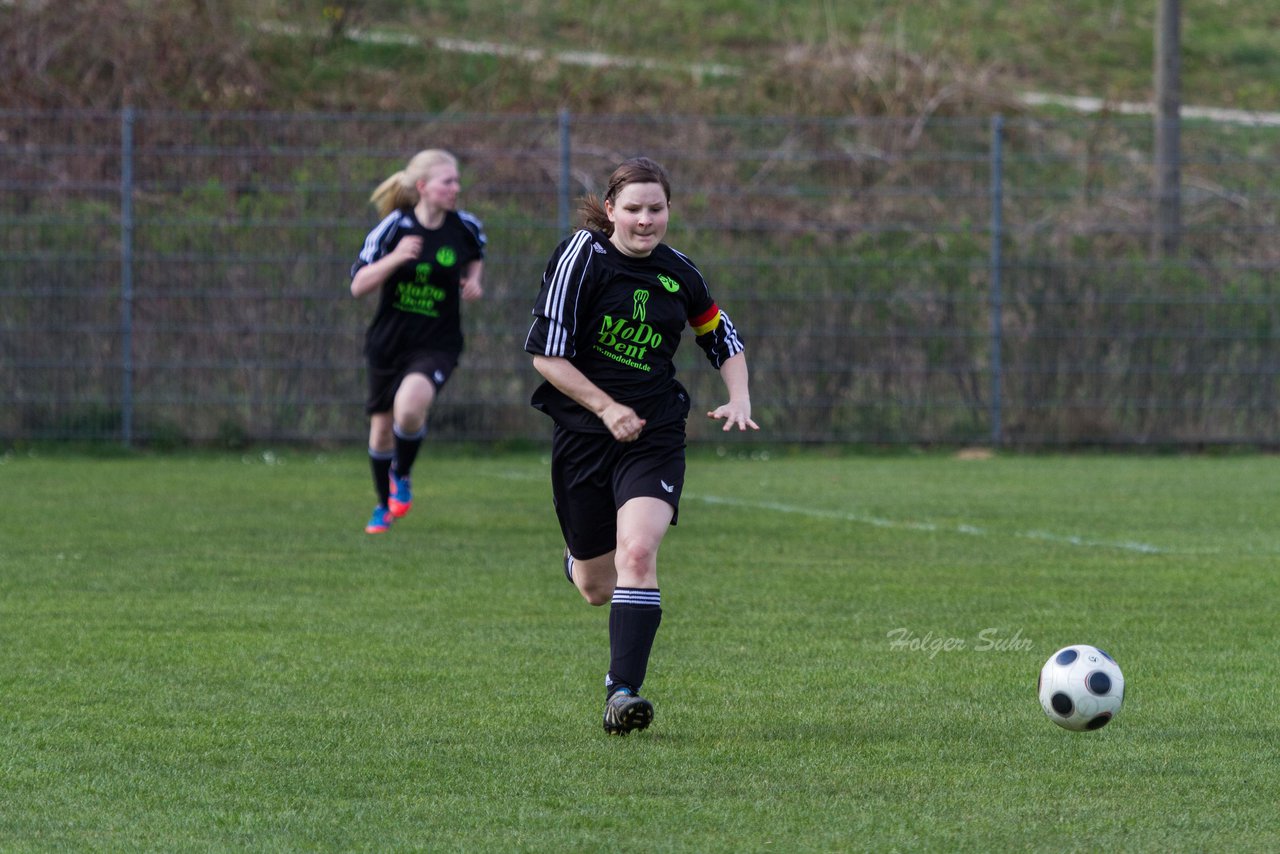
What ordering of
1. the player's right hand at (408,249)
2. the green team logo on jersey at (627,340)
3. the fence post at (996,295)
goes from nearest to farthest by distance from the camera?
the green team logo on jersey at (627,340) → the player's right hand at (408,249) → the fence post at (996,295)

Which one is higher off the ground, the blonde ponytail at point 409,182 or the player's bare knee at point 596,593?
the blonde ponytail at point 409,182

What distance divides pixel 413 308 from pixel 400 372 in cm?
39

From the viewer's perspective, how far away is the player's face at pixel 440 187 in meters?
10.2

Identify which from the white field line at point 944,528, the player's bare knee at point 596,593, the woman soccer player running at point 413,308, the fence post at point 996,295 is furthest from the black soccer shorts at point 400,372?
the fence post at point 996,295

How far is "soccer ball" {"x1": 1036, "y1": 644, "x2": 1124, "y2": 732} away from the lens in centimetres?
484

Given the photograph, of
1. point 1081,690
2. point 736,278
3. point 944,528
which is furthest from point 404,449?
point 1081,690

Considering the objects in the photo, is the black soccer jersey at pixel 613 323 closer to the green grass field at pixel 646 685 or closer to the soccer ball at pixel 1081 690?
the green grass field at pixel 646 685

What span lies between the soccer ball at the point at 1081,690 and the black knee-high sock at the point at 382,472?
5.96 meters

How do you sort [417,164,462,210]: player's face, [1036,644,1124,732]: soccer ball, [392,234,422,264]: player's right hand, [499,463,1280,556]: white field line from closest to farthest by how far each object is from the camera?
1. [1036,644,1124,732]: soccer ball
2. [499,463,1280,556]: white field line
3. [392,234,422,264]: player's right hand
4. [417,164,462,210]: player's face

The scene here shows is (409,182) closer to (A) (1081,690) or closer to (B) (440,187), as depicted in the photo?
(B) (440,187)

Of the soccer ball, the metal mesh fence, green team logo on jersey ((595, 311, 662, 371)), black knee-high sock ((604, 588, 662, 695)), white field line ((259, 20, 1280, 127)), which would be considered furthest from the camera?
white field line ((259, 20, 1280, 127))

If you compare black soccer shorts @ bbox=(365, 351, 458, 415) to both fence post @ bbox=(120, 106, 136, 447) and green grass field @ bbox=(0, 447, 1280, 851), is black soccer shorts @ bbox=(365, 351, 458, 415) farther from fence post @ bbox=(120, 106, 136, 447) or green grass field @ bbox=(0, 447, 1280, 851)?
fence post @ bbox=(120, 106, 136, 447)

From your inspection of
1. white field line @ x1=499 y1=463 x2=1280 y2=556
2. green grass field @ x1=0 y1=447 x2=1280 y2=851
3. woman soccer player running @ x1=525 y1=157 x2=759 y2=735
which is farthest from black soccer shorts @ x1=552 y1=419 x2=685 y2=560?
white field line @ x1=499 y1=463 x2=1280 y2=556

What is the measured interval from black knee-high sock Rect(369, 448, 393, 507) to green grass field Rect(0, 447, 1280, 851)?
0.96 feet
